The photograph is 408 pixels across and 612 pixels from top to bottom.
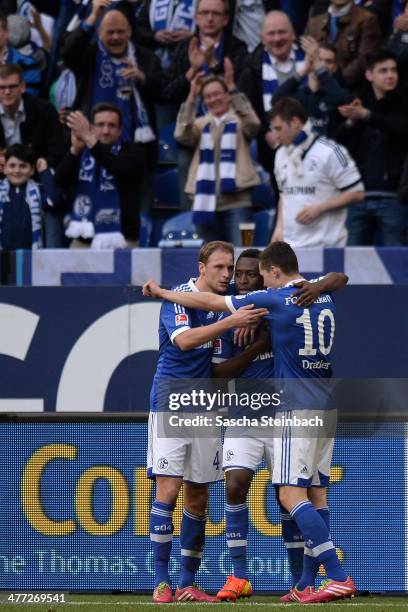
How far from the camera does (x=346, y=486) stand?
795 cm

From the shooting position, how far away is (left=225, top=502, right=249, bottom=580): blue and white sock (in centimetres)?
733

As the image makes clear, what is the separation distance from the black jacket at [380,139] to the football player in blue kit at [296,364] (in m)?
3.32

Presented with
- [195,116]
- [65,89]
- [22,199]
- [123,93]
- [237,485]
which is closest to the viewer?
[237,485]

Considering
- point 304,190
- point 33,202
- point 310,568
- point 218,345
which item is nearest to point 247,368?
point 218,345

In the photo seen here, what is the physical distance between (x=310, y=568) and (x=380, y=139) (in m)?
4.49

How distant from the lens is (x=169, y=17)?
11992 millimetres

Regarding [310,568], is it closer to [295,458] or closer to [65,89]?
[295,458]

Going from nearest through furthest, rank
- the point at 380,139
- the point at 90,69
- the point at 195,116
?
the point at 380,139 → the point at 195,116 → the point at 90,69

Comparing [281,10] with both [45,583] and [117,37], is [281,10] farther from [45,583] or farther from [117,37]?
[45,583]

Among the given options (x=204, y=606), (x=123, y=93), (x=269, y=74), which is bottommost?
(x=204, y=606)

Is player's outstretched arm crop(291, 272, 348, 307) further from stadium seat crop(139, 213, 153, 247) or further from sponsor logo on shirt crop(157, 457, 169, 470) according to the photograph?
stadium seat crop(139, 213, 153, 247)

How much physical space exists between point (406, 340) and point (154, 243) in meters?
3.09

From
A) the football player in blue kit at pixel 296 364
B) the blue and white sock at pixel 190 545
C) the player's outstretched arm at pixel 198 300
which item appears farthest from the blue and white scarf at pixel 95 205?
the blue and white sock at pixel 190 545

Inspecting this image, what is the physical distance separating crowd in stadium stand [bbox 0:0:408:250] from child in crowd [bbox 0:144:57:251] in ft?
0.04
